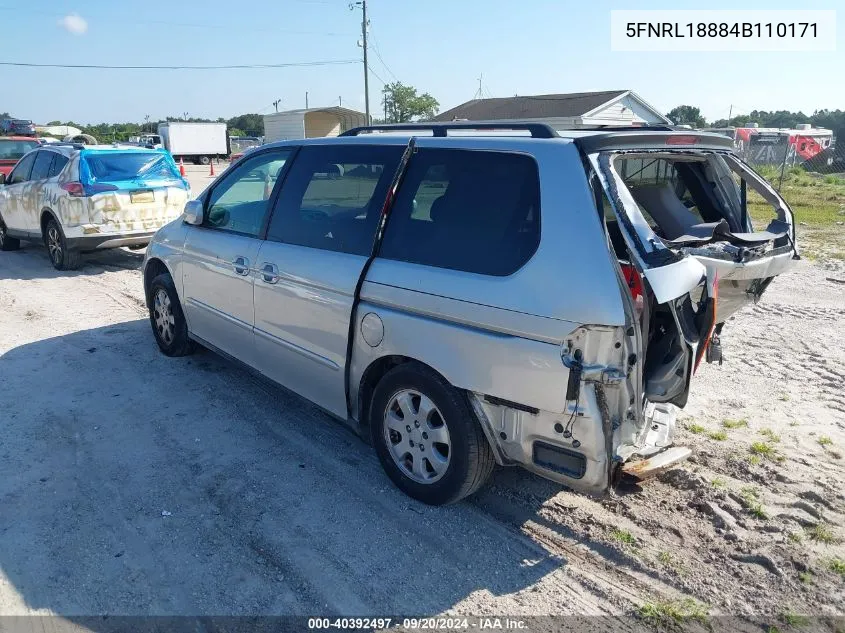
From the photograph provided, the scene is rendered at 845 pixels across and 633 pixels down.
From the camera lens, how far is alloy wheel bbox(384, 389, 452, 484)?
10.8 feet

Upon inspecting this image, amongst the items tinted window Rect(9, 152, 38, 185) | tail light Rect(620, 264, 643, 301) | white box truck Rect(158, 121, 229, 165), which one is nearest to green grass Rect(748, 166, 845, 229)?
tail light Rect(620, 264, 643, 301)

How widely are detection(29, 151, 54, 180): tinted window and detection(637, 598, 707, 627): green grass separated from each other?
10310 millimetres

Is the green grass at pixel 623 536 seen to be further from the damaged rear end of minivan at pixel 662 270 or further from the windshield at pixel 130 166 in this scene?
the windshield at pixel 130 166

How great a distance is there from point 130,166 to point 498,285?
26.9 ft

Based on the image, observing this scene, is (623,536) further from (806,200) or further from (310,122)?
(310,122)

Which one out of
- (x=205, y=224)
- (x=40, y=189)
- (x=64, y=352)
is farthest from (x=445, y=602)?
(x=40, y=189)

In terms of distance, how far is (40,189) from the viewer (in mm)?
9586

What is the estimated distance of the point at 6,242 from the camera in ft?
36.3

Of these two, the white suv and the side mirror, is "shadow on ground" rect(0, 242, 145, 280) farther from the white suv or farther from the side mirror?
the side mirror

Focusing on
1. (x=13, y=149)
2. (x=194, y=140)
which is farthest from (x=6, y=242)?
(x=194, y=140)

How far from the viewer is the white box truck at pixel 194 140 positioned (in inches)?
1904

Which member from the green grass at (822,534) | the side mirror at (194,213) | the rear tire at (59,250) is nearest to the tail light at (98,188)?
the rear tire at (59,250)

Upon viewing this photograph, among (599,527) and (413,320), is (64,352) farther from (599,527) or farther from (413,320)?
(599,527)

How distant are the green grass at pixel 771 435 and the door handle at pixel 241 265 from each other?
361 cm
